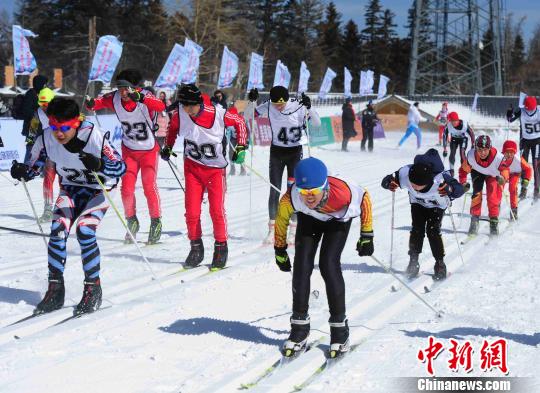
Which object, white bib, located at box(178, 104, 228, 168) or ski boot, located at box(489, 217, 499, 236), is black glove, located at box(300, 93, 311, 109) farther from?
ski boot, located at box(489, 217, 499, 236)

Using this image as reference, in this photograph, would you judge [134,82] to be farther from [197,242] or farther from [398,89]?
[398,89]

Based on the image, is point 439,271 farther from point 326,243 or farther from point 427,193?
point 326,243

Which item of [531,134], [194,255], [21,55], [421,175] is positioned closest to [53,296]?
[194,255]

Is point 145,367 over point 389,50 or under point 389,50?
under

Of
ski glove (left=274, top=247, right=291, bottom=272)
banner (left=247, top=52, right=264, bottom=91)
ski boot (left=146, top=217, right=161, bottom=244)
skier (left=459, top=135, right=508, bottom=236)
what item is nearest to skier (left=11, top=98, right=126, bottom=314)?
ski glove (left=274, top=247, right=291, bottom=272)

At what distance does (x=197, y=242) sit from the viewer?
25.7ft

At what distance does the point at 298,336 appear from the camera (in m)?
5.02

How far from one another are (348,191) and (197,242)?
10.4ft

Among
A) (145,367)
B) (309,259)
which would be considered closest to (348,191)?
(309,259)

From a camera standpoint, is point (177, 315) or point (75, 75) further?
point (75, 75)

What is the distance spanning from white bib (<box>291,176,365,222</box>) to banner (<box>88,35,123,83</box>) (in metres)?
12.8

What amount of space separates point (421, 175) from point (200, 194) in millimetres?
2262

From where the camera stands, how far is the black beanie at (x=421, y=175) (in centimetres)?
693

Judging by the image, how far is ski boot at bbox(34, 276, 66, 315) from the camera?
600 cm
